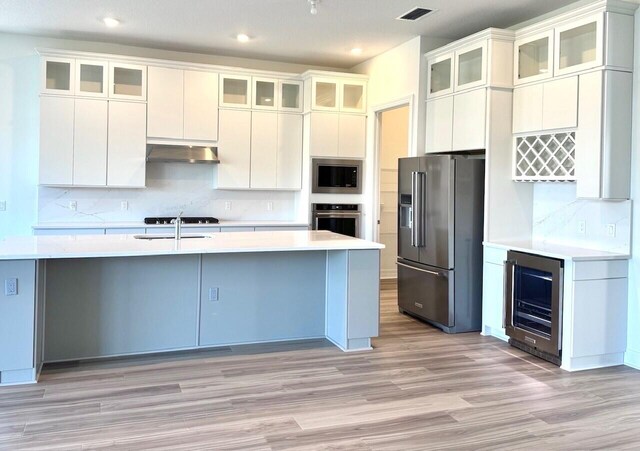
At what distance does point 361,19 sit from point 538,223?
2.49m

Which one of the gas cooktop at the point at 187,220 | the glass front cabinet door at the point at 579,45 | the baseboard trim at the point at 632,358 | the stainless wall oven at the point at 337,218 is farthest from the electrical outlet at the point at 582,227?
the gas cooktop at the point at 187,220

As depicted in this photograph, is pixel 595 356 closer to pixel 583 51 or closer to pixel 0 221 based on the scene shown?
pixel 583 51

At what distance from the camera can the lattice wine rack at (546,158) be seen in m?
4.43

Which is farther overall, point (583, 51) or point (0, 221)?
point (0, 221)

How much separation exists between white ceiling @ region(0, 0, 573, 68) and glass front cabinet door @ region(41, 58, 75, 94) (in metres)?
0.32

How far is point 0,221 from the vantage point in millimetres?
6109

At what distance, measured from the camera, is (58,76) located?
5.93m

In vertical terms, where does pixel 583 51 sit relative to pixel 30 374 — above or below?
above

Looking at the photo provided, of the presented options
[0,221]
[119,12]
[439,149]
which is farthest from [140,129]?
[439,149]

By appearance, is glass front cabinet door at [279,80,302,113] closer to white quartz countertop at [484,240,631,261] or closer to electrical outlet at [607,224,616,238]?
white quartz countertop at [484,240,631,261]

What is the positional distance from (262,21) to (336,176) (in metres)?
2.11

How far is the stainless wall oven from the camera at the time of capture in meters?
6.81

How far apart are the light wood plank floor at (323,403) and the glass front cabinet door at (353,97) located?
3.34 m

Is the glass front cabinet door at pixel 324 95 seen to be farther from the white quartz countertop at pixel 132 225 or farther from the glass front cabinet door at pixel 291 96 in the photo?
the white quartz countertop at pixel 132 225
